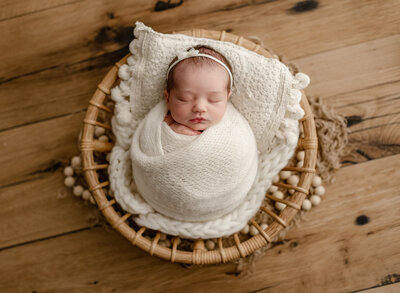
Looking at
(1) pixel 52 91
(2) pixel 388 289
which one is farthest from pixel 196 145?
(2) pixel 388 289

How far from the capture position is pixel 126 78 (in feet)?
3.42

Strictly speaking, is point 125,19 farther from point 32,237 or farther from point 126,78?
point 32,237

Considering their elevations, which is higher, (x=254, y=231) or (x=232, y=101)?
(x=232, y=101)

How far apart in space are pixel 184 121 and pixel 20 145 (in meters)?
0.77

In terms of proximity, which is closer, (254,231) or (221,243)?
(221,243)

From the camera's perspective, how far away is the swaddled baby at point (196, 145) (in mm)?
916

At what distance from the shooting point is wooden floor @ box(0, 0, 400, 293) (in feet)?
3.97

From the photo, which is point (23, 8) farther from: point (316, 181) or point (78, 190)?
point (316, 181)

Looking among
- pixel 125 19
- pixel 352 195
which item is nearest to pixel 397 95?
pixel 352 195

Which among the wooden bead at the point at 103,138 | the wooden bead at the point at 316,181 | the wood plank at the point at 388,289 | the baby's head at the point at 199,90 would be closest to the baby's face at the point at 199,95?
the baby's head at the point at 199,90

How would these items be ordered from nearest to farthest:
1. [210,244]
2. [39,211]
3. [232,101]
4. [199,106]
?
[199,106], [232,101], [210,244], [39,211]

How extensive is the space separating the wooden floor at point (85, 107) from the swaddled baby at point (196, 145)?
15.4 inches

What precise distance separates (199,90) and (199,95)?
0.05 feet

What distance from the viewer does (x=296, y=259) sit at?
1.21 meters
